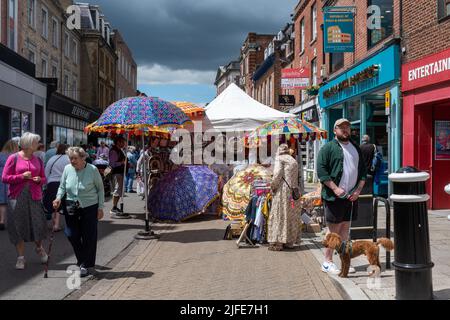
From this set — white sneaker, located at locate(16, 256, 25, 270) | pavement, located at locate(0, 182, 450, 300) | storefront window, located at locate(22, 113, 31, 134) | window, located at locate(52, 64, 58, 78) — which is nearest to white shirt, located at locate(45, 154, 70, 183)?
pavement, located at locate(0, 182, 450, 300)

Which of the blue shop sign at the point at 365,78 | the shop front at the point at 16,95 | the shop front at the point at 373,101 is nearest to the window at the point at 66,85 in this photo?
the shop front at the point at 16,95

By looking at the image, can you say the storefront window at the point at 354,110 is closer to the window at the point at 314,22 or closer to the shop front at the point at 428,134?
the shop front at the point at 428,134

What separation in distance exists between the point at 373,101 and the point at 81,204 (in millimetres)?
13239

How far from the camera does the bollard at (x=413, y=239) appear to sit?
4.66 meters

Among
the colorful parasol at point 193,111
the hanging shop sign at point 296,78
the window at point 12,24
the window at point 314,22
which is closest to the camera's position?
the colorful parasol at point 193,111

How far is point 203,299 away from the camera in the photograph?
5176 millimetres

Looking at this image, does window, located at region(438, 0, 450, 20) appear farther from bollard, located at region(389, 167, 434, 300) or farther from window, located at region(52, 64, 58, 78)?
window, located at region(52, 64, 58, 78)

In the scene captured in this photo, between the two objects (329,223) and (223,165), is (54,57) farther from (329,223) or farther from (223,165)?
(329,223)

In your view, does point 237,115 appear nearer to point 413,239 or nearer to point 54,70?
point 413,239

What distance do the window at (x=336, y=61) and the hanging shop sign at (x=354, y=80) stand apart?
97cm

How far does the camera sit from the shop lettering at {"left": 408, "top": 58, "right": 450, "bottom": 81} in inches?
430

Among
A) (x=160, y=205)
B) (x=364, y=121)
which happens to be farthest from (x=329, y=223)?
(x=364, y=121)

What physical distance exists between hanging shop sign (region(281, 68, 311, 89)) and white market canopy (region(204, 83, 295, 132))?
10.4 m

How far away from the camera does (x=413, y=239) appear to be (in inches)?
184
